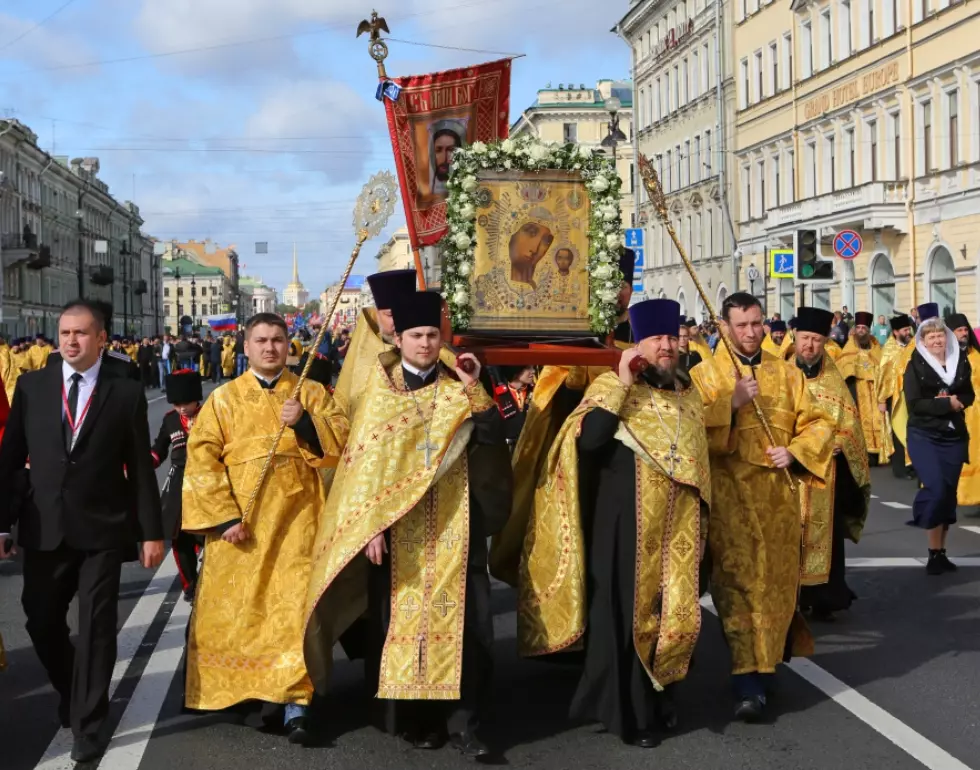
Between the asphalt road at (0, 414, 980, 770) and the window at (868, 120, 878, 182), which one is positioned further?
the window at (868, 120, 878, 182)

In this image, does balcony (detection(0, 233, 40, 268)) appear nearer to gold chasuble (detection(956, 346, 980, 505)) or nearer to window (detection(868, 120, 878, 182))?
window (detection(868, 120, 878, 182))

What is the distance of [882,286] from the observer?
4300 cm

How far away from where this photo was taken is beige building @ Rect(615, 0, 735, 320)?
59.2m

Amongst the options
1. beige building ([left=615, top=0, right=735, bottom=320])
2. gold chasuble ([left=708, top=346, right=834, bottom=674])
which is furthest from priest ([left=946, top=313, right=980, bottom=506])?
beige building ([left=615, top=0, right=735, bottom=320])

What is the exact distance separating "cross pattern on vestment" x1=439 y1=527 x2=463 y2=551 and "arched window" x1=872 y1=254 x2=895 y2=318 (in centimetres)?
3746

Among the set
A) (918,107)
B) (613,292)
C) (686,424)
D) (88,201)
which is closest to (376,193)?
(613,292)

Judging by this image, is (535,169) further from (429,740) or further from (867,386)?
(867,386)

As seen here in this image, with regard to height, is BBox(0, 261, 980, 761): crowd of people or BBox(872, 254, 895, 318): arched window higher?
BBox(872, 254, 895, 318): arched window

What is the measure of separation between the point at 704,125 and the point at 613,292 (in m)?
56.4

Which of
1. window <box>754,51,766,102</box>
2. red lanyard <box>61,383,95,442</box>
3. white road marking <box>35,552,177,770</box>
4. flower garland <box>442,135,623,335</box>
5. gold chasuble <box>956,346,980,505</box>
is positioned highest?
window <box>754,51,766,102</box>

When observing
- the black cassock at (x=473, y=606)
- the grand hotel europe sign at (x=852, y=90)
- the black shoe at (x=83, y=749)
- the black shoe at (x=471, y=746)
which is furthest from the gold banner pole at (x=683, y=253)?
the grand hotel europe sign at (x=852, y=90)

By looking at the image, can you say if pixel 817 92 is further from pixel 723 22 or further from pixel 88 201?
pixel 88 201

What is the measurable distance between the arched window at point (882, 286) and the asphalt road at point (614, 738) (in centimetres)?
3404

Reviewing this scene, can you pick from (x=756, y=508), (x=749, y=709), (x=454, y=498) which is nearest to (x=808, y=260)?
(x=756, y=508)
